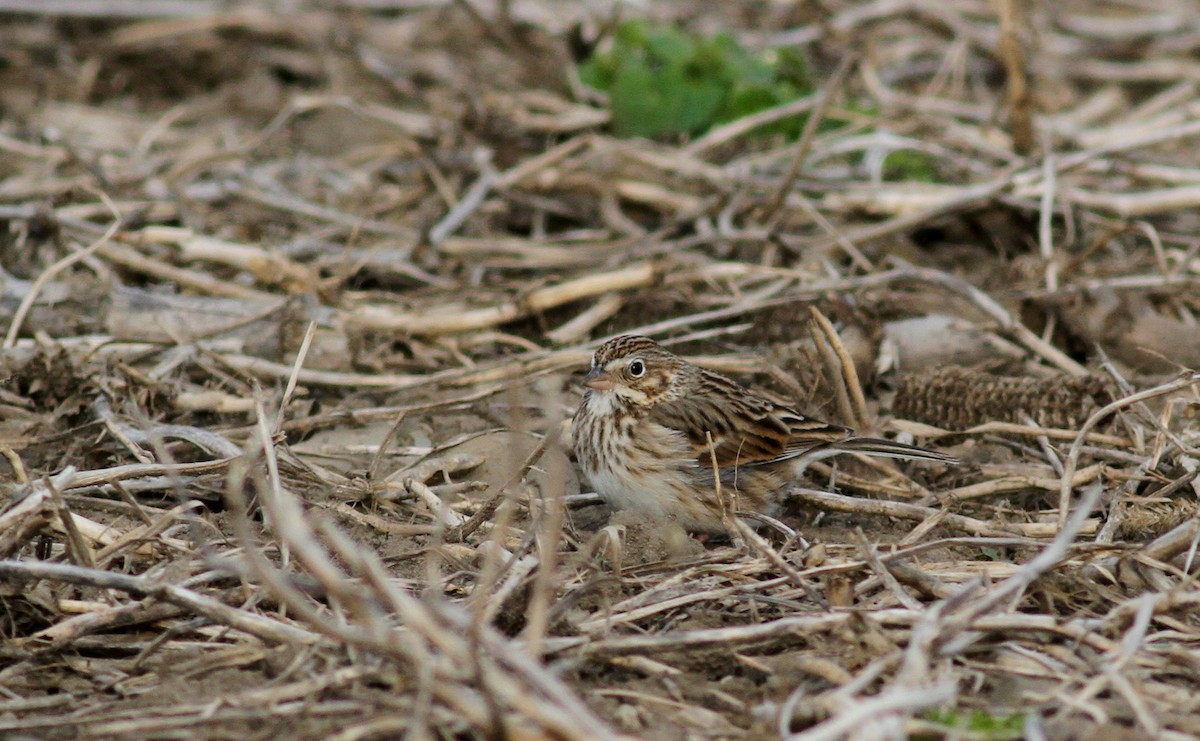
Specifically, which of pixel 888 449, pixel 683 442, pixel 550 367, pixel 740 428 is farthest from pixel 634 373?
pixel 888 449

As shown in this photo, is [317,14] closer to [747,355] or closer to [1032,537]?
[747,355]

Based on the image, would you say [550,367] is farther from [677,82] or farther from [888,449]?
[677,82]

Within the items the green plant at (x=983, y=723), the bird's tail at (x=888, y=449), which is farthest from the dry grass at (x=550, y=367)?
the bird's tail at (x=888, y=449)

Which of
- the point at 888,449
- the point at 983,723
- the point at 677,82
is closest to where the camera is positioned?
the point at 983,723

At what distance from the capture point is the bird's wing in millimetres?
4566

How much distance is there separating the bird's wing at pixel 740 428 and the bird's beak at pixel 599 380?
195 millimetres

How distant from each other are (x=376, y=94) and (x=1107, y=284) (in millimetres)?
4444

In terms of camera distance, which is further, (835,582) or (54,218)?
(54,218)

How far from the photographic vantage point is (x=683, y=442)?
4629 millimetres

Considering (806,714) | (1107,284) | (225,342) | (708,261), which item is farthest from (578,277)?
(806,714)

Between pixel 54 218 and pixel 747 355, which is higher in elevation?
pixel 54 218

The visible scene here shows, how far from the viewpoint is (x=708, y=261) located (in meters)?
5.96

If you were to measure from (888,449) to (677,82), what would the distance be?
302cm

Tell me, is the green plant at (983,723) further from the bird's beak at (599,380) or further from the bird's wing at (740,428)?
the bird's beak at (599,380)
